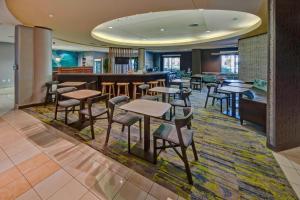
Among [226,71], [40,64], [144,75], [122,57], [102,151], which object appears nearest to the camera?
[102,151]

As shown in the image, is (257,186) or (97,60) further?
(97,60)

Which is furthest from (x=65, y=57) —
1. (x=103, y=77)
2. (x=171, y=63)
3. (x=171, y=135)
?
(x=171, y=135)

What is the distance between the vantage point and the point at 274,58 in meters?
2.89

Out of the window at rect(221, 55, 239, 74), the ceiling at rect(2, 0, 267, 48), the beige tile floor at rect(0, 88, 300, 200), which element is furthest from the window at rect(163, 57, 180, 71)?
the beige tile floor at rect(0, 88, 300, 200)

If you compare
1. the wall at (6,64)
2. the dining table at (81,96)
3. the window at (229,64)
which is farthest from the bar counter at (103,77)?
the window at (229,64)

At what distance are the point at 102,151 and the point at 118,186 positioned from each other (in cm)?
93

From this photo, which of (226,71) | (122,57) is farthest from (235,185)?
(226,71)

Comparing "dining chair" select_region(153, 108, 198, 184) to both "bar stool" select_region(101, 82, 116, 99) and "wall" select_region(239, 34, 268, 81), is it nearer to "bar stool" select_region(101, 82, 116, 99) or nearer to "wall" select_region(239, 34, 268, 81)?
"bar stool" select_region(101, 82, 116, 99)

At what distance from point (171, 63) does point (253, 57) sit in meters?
9.13

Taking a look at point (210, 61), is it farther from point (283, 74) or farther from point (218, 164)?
point (218, 164)

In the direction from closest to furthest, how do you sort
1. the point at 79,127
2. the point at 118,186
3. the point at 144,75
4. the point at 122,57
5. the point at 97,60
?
the point at 118,186 → the point at 79,127 → the point at 144,75 → the point at 122,57 → the point at 97,60

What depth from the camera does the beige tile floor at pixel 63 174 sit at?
1.96m

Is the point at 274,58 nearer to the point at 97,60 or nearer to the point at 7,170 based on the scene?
the point at 7,170

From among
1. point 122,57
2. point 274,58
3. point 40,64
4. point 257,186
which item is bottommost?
point 257,186
